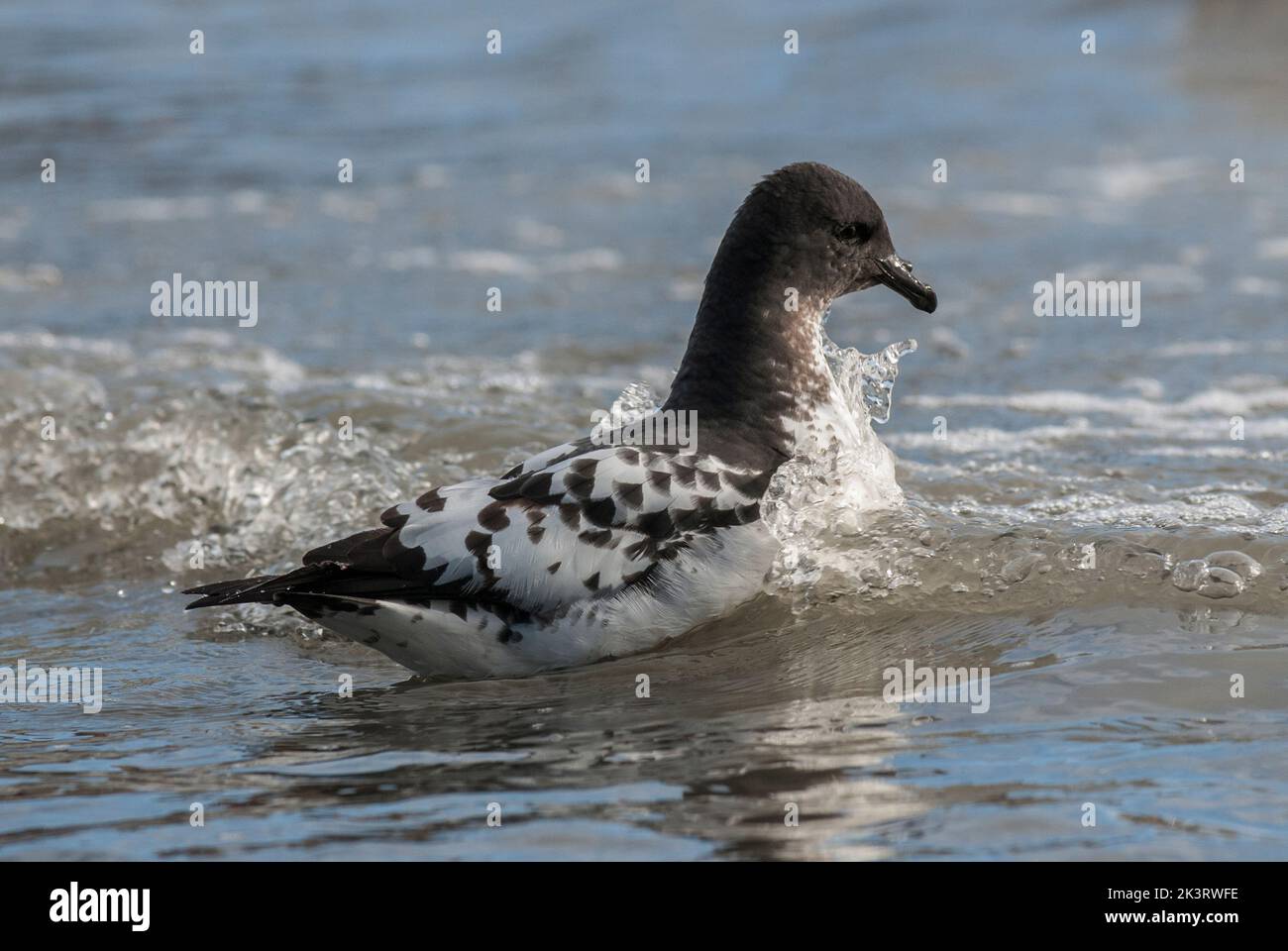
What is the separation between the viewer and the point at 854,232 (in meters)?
6.25

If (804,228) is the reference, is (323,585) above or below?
below

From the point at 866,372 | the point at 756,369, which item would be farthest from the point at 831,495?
the point at 866,372

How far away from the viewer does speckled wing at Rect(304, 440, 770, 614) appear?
5383 millimetres

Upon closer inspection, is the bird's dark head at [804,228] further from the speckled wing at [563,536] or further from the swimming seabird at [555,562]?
the speckled wing at [563,536]

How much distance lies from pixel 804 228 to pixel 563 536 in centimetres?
152

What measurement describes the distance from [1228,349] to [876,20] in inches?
430

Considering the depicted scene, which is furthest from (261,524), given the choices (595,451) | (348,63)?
(348,63)

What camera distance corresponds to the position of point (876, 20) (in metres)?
20.0

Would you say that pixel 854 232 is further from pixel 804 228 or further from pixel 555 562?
pixel 555 562

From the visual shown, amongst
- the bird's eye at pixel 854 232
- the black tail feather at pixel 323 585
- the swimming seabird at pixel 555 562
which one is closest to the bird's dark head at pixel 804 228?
the bird's eye at pixel 854 232

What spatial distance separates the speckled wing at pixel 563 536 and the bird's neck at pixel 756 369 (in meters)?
0.38

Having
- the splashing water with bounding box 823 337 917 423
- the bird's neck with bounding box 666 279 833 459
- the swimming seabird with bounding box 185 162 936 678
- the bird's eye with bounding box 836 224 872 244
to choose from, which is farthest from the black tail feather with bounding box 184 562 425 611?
the bird's eye with bounding box 836 224 872 244
